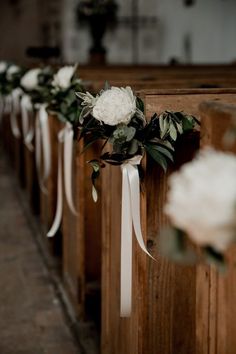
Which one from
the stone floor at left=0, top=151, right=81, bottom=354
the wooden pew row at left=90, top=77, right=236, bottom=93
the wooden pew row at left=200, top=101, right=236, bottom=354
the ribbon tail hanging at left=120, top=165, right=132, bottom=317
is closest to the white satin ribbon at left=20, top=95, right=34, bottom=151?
the stone floor at left=0, top=151, right=81, bottom=354

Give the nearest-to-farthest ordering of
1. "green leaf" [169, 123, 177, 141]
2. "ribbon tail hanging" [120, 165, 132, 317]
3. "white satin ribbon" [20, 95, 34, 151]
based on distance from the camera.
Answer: "green leaf" [169, 123, 177, 141], "ribbon tail hanging" [120, 165, 132, 317], "white satin ribbon" [20, 95, 34, 151]

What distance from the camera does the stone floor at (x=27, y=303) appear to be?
318 centimetres

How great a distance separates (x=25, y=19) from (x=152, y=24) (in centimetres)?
302

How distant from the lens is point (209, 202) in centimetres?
107

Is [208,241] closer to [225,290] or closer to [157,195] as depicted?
[225,290]

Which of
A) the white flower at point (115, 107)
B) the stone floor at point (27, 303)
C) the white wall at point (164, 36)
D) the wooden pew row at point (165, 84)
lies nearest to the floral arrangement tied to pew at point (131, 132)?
the white flower at point (115, 107)

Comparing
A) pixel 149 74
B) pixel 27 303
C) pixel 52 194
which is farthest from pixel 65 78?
pixel 149 74

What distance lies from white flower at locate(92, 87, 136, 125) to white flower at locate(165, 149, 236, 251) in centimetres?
94

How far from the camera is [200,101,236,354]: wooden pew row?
1.59 m

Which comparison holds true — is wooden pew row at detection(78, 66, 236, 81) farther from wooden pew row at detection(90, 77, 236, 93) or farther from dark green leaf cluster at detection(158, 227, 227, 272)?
dark green leaf cluster at detection(158, 227, 227, 272)

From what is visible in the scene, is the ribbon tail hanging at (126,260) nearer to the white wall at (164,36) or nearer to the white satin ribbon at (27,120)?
the white satin ribbon at (27,120)

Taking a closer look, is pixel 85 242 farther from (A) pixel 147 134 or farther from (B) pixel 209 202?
(B) pixel 209 202

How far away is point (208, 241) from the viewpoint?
109 centimetres

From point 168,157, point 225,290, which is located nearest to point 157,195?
point 168,157
